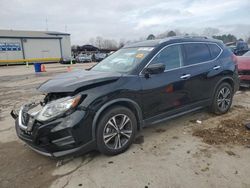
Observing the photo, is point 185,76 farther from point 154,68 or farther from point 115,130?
point 115,130

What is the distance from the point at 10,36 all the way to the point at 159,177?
3957cm

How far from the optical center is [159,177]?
2807mm

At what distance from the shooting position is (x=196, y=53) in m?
4.48

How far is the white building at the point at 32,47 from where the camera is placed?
35.5 meters

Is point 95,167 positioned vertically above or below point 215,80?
below

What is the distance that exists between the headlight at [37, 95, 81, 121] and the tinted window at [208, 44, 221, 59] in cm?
324

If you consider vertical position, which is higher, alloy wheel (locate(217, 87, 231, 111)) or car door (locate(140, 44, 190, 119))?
car door (locate(140, 44, 190, 119))

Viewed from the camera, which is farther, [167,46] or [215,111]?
[215,111]

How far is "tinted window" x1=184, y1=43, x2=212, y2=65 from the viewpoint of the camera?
431 cm

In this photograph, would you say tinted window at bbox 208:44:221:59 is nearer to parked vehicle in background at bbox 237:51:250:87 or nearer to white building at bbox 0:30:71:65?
parked vehicle in background at bbox 237:51:250:87

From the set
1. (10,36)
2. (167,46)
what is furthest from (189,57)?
(10,36)

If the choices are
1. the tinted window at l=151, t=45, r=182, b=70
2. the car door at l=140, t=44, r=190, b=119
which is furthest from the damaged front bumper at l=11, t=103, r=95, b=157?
the tinted window at l=151, t=45, r=182, b=70

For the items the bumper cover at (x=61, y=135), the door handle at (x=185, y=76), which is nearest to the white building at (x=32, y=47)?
the door handle at (x=185, y=76)

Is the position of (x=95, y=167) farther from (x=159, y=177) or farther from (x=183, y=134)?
(x=183, y=134)
